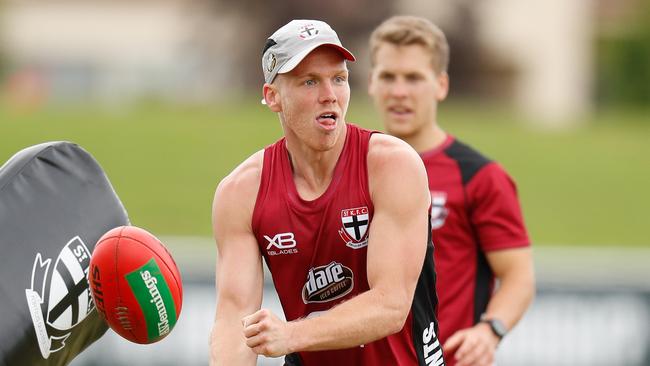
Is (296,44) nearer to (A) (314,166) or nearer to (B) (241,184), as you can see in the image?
(A) (314,166)

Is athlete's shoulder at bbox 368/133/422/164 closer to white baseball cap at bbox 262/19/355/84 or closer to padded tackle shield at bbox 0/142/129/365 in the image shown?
white baseball cap at bbox 262/19/355/84

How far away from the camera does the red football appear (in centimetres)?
486

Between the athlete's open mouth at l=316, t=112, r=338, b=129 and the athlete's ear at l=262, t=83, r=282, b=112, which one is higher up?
the athlete's ear at l=262, t=83, r=282, b=112

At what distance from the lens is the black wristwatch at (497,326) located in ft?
20.3

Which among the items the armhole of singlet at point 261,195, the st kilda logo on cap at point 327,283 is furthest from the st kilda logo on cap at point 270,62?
the st kilda logo on cap at point 327,283

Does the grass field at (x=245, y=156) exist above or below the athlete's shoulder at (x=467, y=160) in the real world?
below

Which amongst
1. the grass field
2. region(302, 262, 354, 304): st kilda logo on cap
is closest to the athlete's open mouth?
region(302, 262, 354, 304): st kilda logo on cap

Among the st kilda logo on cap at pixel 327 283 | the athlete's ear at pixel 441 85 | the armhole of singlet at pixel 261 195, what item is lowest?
the st kilda logo on cap at pixel 327 283

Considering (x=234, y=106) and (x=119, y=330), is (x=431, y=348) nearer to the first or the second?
(x=119, y=330)

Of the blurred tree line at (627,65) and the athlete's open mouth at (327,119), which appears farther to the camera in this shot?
the blurred tree line at (627,65)

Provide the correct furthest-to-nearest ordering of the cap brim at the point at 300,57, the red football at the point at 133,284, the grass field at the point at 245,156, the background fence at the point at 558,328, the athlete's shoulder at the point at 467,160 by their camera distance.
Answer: the grass field at the point at 245,156 < the background fence at the point at 558,328 < the athlete's shoulder at the point at 467,160 < the red football at the point at 133,284 < the cap brim at the point at 300,57

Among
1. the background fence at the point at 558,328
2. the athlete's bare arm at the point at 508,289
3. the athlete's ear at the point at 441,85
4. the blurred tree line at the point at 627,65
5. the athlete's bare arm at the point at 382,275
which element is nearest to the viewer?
the athlete's bare arm at the point at 382,275

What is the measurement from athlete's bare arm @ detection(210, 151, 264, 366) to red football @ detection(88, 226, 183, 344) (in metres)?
0.20

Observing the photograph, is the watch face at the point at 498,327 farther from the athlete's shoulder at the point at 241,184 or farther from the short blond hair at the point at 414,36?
the athlete's shoulder at the point at 241,184
